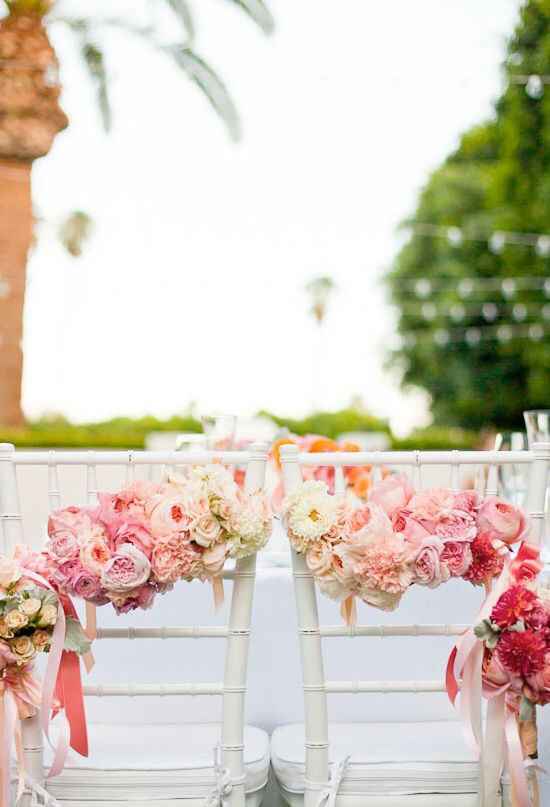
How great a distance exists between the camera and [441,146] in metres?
17.3

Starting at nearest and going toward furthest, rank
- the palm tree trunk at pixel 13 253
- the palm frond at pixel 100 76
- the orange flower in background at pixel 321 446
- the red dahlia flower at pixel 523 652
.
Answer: the red dahlia flower at pixel 523 652 → the orange flower in background at pixel 321 446 → the palm frond at pixel 100 76 → the palm tree trunk at pixel 13 253

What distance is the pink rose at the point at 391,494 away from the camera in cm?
149

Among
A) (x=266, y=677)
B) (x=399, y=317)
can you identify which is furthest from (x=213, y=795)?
(x=399, y=317)

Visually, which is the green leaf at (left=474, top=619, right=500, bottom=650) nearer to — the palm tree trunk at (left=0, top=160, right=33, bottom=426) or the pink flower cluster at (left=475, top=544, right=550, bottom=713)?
the pink flower cluster at (left=475, top=544, right=550, bottom=713)

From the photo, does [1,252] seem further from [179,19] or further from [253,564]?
[253,564]

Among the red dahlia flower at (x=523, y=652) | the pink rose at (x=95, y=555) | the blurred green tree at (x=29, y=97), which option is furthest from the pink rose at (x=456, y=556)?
the blurred green tree at (x=29, y=97)

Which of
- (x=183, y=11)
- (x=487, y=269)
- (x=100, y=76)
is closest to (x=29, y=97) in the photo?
(x=100, y=76)

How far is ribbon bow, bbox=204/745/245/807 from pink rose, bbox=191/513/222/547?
0.36 m

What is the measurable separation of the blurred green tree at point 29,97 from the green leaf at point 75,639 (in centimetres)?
743

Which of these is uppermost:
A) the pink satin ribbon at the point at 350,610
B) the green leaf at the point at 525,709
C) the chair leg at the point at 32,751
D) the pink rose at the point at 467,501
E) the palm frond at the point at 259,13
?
the palm frond at the point at 259,13

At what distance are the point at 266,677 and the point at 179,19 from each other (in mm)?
7901

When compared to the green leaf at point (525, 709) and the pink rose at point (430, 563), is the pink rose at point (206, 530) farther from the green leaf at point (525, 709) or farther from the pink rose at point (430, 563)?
the green leaf at point (525, 709)

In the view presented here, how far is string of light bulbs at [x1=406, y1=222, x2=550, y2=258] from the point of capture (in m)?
15.0

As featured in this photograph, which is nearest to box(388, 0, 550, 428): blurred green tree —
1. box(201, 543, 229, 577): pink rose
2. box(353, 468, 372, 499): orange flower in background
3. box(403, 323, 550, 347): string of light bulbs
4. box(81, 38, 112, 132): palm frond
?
box(403, 323, 550, 347): string of light bulbs
